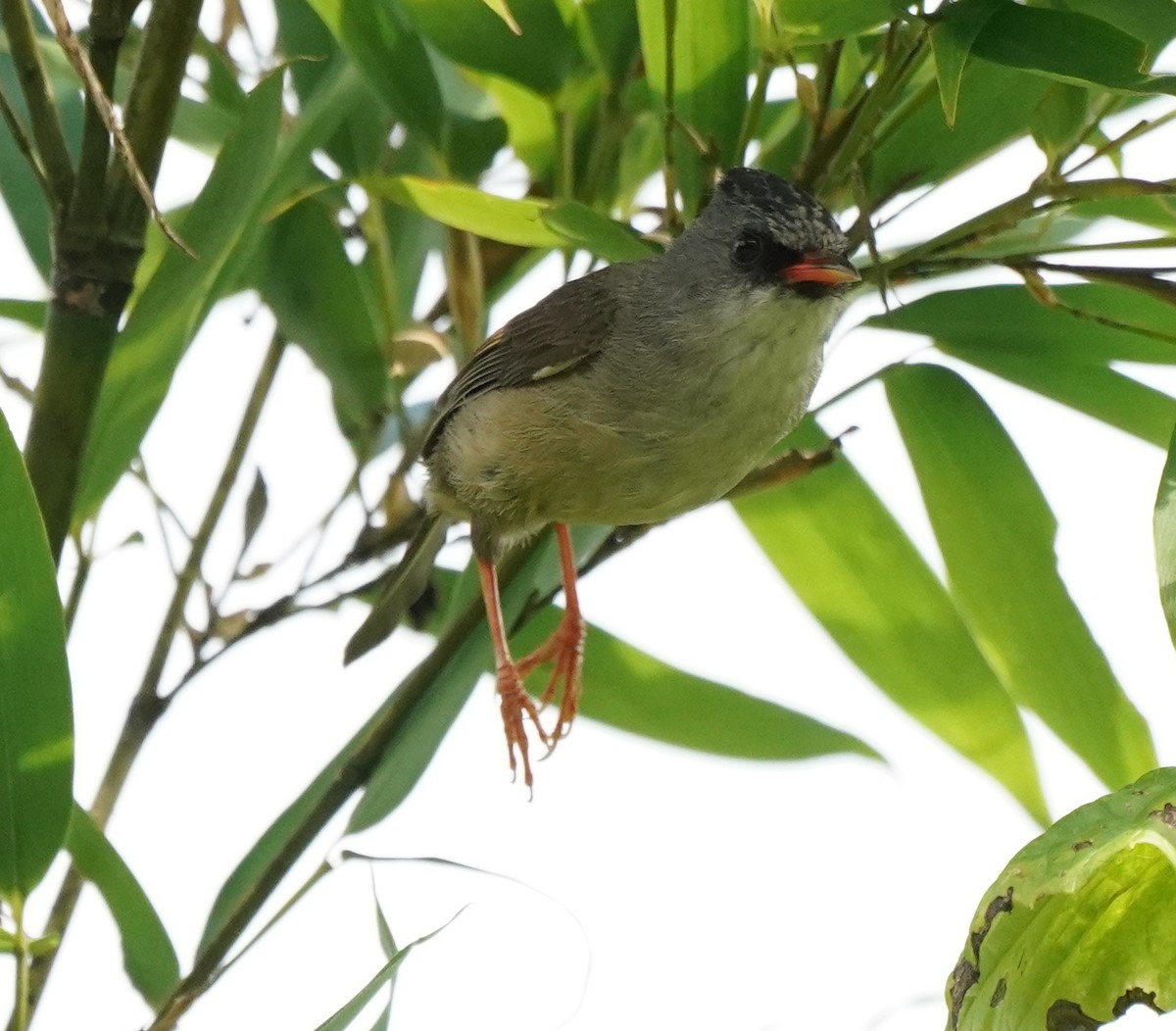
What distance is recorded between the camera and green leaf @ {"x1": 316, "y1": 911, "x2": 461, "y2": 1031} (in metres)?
1.55

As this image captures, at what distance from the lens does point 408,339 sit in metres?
2.29

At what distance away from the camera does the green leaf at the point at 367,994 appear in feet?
5.08

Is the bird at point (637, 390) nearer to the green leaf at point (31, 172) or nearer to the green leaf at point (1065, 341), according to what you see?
the green leaf at point (1065, 341)

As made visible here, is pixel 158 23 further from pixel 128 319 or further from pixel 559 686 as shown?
pixel 559 686

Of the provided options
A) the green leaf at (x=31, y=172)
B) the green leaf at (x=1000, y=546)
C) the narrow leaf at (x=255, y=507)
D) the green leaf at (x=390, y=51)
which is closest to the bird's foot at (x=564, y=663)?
the narrow leaf at (x=255, y=507)

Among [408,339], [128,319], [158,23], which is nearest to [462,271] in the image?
[408,339]

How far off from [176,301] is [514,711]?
32.5 inches

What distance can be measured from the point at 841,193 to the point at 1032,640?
670 mm

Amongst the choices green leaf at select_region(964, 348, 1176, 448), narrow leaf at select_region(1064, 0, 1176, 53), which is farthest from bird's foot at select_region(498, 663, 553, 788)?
narrow leaf at select_region(1064, 0, 1176, 53)

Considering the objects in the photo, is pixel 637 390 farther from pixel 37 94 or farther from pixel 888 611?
pixel 37 94

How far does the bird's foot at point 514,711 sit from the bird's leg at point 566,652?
1.3 inches

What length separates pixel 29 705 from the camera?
69.0 inches

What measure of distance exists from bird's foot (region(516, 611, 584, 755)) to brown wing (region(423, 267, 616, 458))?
1.23 feet

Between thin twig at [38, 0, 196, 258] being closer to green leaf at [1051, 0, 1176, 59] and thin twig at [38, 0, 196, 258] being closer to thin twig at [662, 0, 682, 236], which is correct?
thin twig at [662, 0, 682, 236]
